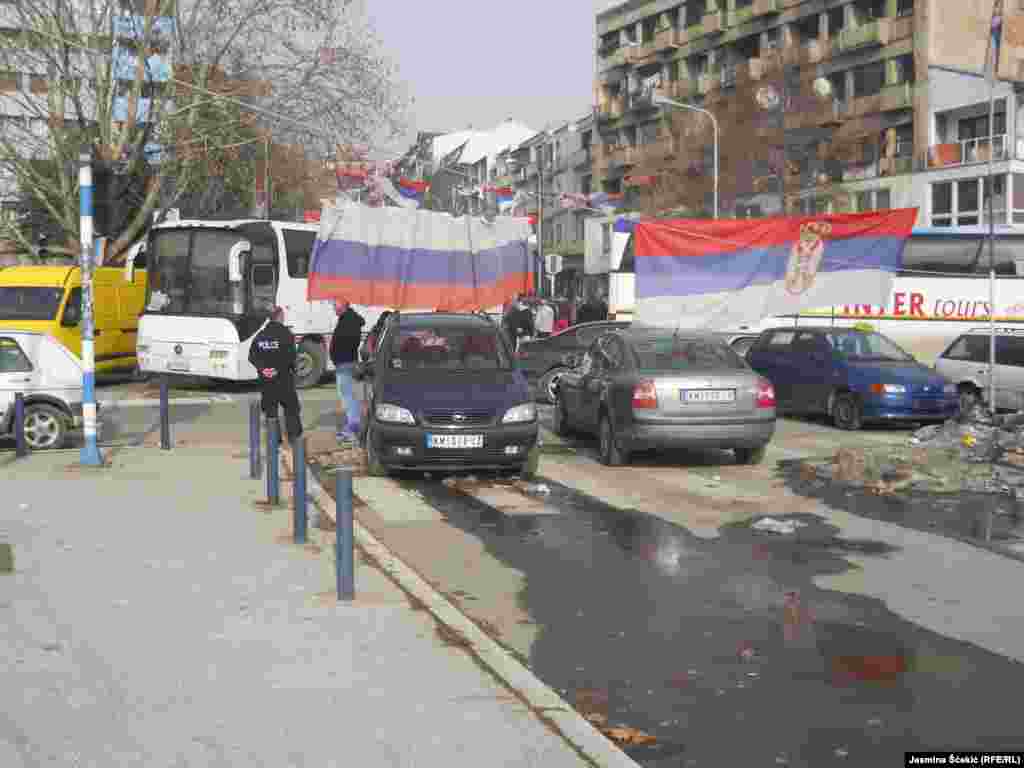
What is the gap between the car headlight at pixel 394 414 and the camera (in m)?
12.8

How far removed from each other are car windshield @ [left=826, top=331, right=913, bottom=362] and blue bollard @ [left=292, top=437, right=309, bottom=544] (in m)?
11.6

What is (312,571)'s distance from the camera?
8398 millimetres

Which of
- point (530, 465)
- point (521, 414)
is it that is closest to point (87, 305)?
point (521, 414)

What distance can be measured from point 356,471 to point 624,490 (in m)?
3.16

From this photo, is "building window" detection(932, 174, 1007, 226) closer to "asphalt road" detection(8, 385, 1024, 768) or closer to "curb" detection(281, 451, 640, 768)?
"asphalt road" detection(8, 385, 1024, 768)

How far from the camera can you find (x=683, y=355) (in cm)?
1434

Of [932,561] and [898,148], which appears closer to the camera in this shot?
[932,561]

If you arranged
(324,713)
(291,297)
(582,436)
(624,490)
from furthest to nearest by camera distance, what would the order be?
1. (291,297)
2. (582,436)
3. (624,490)
4. (324,713)

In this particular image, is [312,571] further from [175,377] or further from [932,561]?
[175,377]

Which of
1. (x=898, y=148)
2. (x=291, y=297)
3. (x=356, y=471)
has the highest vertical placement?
(x=898, y=148)

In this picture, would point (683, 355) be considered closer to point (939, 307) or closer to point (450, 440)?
point (450, 440)

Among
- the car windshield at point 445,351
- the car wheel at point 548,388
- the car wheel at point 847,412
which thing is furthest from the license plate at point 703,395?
the car wheel at point 548,388

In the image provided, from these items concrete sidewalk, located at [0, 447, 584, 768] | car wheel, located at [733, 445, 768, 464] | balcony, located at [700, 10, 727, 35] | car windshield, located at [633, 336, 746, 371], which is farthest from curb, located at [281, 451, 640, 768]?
balcony, located at [700, 10, 727, 35]

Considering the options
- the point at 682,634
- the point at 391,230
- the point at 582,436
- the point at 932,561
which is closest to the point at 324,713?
the point at 682,634
